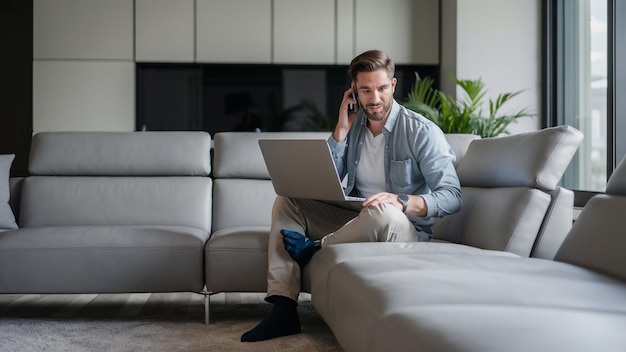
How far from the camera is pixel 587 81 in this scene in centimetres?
472

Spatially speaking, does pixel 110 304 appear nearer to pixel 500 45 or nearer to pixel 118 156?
pixel 118 156

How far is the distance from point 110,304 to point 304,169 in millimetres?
1439

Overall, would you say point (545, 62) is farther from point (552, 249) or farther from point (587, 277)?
point (587, 277)

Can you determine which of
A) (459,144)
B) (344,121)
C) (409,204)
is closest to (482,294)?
(409,204)

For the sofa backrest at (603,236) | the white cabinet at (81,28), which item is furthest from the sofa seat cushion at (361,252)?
the white cabinet at (81,28)

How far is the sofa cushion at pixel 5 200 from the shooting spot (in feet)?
10.9

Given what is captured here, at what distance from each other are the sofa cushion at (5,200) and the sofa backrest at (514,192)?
1.90 metres

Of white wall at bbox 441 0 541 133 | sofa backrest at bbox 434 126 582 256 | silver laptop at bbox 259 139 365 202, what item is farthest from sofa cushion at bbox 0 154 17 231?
white wall at bbox 441 0 541 133

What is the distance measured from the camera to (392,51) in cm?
615

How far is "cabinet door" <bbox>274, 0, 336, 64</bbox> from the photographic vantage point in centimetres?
609

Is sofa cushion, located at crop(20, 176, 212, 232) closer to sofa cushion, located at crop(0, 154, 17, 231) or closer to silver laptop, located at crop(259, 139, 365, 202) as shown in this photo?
sofa cushion, located at crop(0, 154, 17, 231)

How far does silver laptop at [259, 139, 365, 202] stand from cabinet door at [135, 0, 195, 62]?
11.3 ft

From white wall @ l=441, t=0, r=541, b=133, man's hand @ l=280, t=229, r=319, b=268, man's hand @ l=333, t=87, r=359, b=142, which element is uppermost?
white wall @ l=441, t=0, r=541, b=133

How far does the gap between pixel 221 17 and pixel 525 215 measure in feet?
13.5
